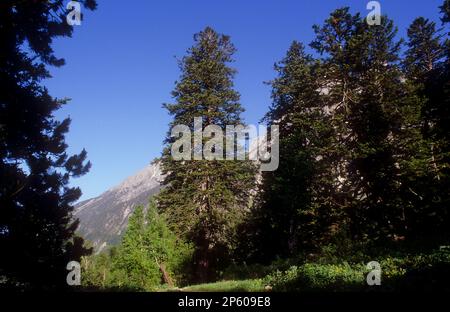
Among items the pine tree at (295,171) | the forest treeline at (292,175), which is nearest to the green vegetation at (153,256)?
the forest treeline at (292,175)

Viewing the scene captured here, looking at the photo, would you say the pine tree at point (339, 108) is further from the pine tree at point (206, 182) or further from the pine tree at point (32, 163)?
the pine tree at point (32, 163)

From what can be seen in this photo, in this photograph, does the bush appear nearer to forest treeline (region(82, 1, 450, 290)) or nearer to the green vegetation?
forest treeline (region(82, 1, 450, 290))

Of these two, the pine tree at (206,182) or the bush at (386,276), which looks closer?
the bush at (386,276)

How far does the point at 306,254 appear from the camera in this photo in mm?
22203

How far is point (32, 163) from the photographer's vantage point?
13.9 m

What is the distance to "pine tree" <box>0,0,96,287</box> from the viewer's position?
39.7 ft

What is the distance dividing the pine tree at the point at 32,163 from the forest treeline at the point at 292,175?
0.05 m

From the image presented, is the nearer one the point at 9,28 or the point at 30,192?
the point at 9,28

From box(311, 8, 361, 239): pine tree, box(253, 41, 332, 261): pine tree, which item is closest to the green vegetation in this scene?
box(253, 41, 332, 261): pine tree

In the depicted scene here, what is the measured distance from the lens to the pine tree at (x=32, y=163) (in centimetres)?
1209

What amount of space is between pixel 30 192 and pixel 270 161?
17.0 metres

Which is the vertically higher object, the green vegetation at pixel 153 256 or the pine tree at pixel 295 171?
the pine tree at pixel 295 171
